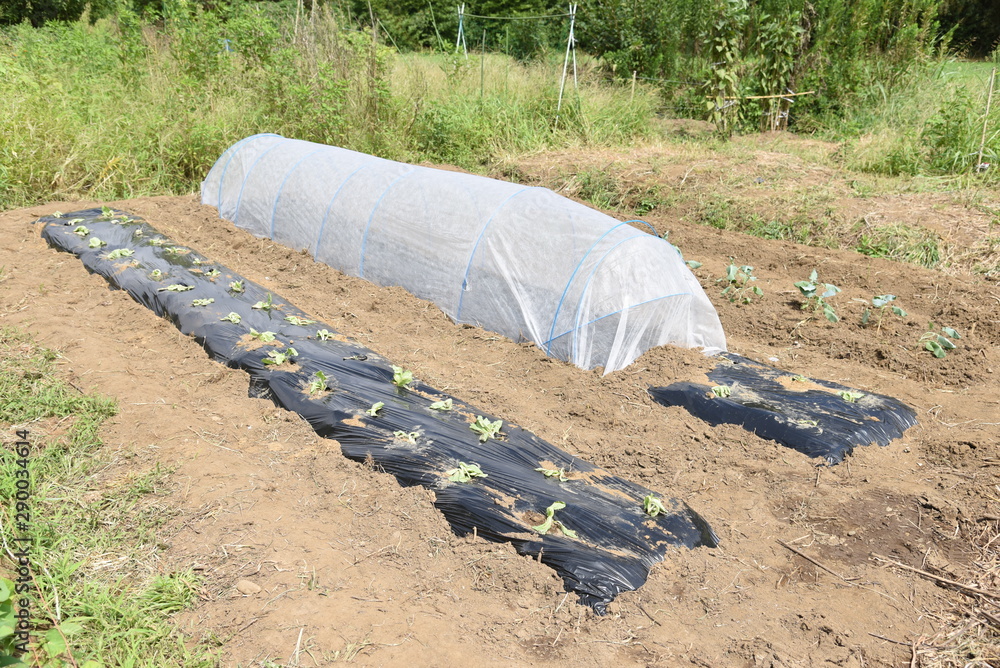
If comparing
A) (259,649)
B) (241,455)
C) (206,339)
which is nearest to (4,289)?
(206,339)

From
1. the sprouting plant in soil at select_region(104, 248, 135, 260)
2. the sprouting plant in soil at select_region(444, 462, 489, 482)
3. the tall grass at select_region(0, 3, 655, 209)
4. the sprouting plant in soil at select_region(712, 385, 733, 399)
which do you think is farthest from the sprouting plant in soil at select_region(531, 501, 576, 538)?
the tall grass at select_region(0, 3, 655, 209)

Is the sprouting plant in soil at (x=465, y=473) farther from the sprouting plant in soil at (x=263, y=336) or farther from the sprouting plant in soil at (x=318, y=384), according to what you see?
the sprouting plant in soil at (x=263, y=336)

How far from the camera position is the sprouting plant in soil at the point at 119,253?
6145 mm

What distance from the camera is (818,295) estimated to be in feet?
19.6

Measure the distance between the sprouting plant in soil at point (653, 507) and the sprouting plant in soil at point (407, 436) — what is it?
1.23 metres

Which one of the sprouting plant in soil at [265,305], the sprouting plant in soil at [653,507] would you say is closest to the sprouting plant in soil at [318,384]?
the sprouting plant in soil at [265,305]

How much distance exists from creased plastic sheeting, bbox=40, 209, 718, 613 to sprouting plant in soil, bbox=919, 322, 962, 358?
303cm

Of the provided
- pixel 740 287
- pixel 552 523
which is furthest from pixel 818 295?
pixel 552 523

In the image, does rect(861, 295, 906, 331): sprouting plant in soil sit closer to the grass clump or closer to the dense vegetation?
the dense vegetation

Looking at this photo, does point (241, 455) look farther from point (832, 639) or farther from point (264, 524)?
point (832, 639)

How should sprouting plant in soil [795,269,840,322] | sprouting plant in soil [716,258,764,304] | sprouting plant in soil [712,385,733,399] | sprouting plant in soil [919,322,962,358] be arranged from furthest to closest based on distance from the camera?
sprouting plant in soil [716,258,764,304] < sprouting plant in soil [795,269,840,322] < sprouting plant in soil [919,322,962,358] < sprouting plant in soil [712,385,733,399]

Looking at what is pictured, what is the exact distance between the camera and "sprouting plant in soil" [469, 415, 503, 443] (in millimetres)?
3732

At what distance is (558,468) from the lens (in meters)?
3.62

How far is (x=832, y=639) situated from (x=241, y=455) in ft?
9.54
